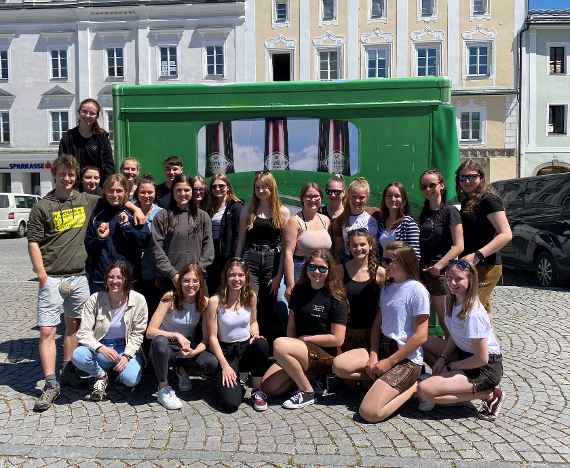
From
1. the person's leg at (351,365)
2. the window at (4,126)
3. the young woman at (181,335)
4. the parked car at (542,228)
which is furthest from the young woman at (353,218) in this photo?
the window at (4,126)

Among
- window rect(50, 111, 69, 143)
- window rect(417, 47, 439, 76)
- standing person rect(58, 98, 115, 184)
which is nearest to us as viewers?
standing person rect(58, 98, 115, 184)

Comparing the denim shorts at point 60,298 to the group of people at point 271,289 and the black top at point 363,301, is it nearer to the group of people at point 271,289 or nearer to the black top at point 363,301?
the group of people at point 271,289

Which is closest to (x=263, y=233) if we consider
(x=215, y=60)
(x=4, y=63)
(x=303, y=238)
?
(x=303, y=238)

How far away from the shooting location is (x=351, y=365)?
4.59m

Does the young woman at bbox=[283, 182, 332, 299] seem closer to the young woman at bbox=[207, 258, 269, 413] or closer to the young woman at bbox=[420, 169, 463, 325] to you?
the young woman at bbox=[207, 258, 269, 413]

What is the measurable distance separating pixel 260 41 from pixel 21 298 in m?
24.7

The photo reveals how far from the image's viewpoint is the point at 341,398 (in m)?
4.80

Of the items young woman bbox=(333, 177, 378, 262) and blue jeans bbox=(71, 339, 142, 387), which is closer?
blue jeans bbox=(71, 339, 142, 387)

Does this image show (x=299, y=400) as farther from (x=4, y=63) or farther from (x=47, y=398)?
(x=4, y=63)

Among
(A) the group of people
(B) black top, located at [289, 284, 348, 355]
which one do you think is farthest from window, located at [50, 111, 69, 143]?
(B) black top, located at [289, 284, 348, 355]

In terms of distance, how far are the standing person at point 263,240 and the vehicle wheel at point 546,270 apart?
20.6 ft

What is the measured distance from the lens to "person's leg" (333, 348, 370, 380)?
4598 millimetres

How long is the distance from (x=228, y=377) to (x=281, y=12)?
2949 centimetres

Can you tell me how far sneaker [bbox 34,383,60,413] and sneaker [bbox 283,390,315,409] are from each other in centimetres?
187
